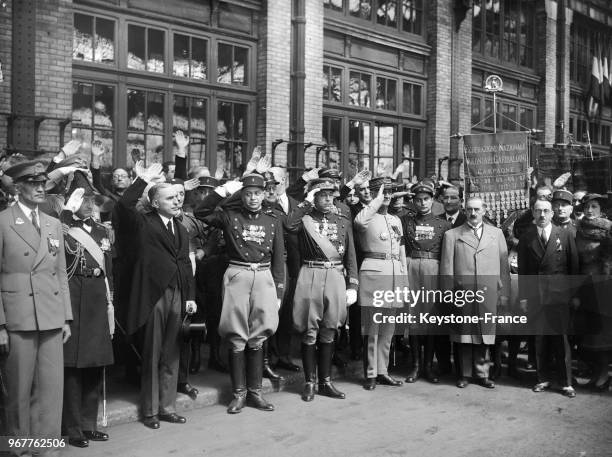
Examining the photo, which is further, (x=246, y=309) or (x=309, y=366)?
(x=309, y=366)

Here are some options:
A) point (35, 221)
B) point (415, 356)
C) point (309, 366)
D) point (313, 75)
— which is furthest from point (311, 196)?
point (313, 75)

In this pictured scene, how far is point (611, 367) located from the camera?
7918mm

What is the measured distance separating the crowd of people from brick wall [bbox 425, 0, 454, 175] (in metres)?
6.55

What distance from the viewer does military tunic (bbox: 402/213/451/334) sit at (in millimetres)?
7691

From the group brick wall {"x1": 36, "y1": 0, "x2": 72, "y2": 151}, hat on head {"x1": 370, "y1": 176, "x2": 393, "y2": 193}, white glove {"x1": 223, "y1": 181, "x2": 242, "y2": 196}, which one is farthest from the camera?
brick wall {"x1": 36, "y1": 0, "x2": 72, "y2": 151}

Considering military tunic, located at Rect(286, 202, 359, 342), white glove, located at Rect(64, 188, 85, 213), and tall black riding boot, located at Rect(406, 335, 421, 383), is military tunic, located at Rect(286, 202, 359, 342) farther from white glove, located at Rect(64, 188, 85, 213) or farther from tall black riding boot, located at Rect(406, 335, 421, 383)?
white glove, located at Rect(64, 188, 85, 213)

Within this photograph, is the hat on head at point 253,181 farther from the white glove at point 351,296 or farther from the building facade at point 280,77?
the building facade at point 280,77

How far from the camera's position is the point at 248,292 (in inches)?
250

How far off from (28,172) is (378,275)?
3723mm

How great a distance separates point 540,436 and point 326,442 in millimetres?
1723

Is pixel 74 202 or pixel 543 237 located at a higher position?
pixel 74 202

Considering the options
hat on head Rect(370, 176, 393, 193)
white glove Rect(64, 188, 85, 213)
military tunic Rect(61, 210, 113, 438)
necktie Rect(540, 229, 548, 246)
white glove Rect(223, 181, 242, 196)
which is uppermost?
hat on head Rect(370, 176, 393, 193)

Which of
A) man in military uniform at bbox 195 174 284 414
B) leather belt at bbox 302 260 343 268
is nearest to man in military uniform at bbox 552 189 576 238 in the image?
leather belt at bbox 302 260 343 268

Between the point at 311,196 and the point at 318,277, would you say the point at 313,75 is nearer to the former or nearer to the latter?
the point at 311,196
